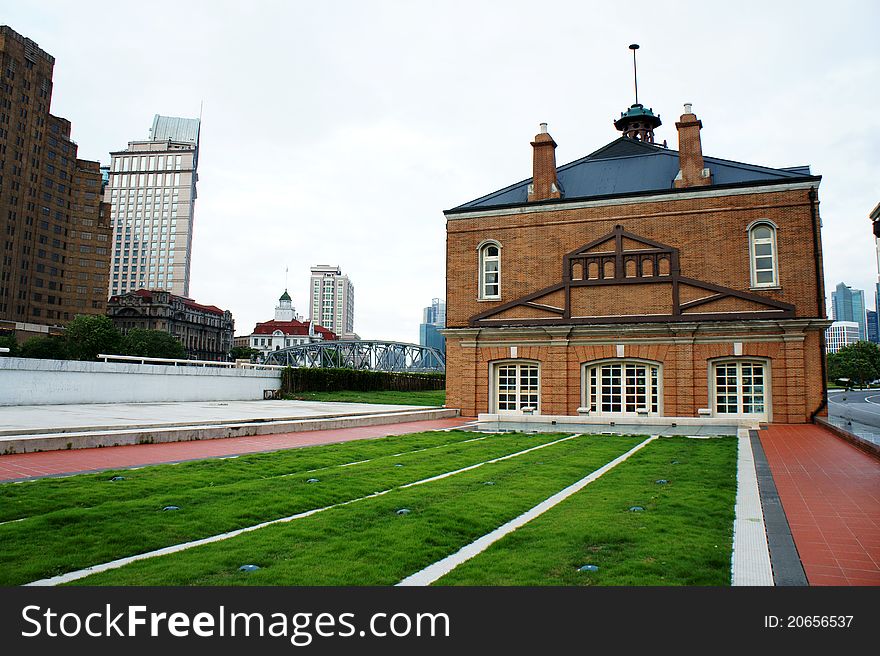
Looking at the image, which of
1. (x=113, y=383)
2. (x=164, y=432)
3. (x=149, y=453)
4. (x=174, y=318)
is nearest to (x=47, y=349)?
(x=174, y=318)

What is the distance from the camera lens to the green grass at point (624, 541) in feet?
16.3

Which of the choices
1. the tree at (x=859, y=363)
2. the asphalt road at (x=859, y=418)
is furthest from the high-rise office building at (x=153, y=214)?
the asphalt road at (x=859, y=418)

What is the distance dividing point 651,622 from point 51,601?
12.2ft

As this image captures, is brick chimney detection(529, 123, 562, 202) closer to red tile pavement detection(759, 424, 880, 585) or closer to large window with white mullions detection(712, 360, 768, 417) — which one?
large window with white mullions detection(712, 360, 768, 417)

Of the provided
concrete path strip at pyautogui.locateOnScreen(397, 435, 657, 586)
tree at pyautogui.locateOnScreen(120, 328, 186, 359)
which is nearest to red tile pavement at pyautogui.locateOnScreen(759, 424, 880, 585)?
concrete path strip at pyautogui.locateOnScreen(397, 435, 657, 586)

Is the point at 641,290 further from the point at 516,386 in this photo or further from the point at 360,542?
the point at 360,542

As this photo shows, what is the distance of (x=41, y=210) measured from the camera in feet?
354

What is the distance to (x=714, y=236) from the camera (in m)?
24.6

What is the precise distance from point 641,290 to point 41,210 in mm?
113398

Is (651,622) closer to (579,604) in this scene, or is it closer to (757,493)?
(579,604)

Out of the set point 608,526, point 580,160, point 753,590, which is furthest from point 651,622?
point 580,160

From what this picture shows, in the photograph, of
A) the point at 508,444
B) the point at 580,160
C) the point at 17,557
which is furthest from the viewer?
the point at 580,160

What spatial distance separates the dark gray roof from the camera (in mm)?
25219

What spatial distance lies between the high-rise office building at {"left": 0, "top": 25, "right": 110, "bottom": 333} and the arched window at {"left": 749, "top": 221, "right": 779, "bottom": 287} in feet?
359
